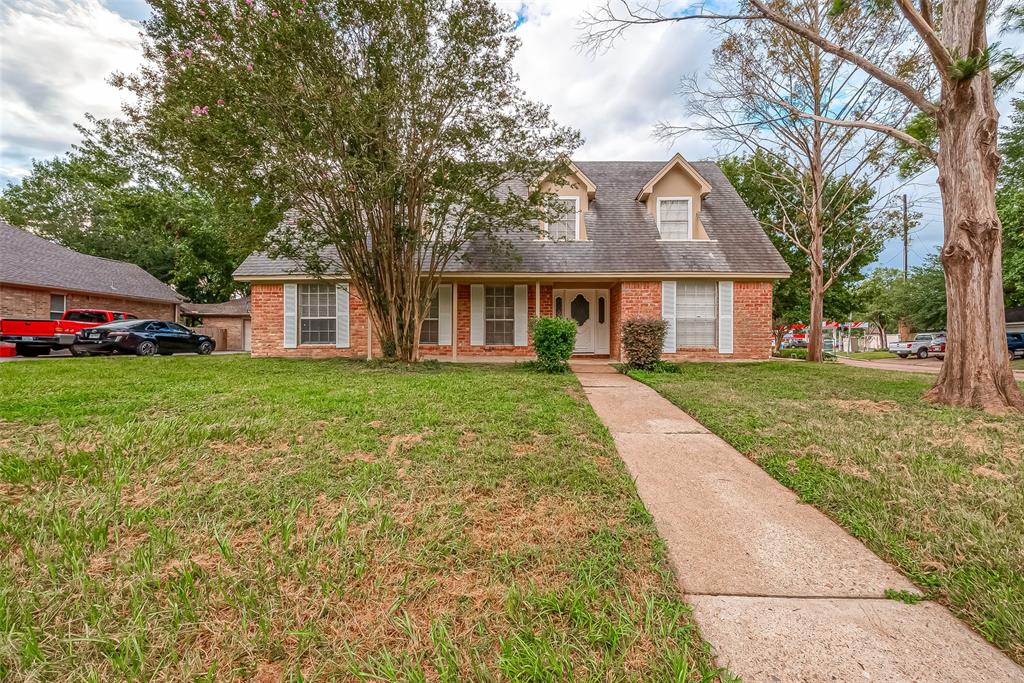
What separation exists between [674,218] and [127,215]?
27535mm

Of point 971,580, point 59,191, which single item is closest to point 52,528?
point 971,580

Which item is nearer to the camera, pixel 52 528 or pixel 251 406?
pixel 52 528

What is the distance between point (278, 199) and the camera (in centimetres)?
812

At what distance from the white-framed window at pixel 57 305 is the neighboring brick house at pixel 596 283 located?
34.3ft

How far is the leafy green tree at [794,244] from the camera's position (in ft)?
54.2

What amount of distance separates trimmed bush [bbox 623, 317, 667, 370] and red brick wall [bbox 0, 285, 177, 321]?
20609 millimetres

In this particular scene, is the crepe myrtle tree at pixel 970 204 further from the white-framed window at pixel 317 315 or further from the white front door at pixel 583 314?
the white-framed window at pixel 317 315

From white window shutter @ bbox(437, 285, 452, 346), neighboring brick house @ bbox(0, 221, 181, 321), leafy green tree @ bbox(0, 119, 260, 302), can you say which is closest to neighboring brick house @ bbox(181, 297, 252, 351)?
neighboring brick house @ bbox(0, 221, 181, 321)

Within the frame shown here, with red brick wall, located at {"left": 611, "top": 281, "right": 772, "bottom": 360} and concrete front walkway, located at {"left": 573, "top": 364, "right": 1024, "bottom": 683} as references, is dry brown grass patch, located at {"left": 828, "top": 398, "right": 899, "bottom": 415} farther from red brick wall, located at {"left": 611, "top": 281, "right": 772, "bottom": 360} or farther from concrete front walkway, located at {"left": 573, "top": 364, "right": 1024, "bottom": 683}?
red brick wall, located at {"left": 611, "top": 281, "right": 772, "bottom": 360}

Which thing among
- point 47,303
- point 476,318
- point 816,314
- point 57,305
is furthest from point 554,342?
point 57,305

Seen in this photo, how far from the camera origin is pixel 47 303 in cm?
1552

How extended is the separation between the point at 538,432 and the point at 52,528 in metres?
3.27

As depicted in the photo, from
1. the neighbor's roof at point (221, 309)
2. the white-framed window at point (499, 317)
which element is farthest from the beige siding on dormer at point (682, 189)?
the neighbor's roof at point (221, 309)

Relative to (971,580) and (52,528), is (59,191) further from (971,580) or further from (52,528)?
(971,580)
